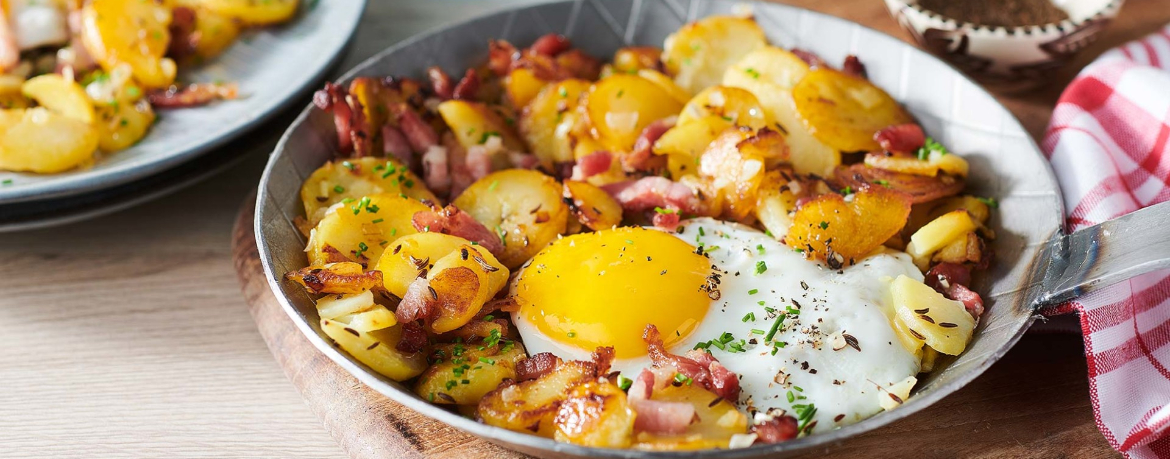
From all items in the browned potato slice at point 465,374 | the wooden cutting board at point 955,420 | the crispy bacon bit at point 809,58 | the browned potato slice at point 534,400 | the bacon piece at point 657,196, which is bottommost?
the wooden cutting board at point 955,420

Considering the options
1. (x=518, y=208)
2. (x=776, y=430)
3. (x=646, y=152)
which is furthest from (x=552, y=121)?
(x=776, y=430)

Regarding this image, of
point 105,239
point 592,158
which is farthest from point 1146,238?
point 105,239

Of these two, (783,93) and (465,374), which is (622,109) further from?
(465,374)

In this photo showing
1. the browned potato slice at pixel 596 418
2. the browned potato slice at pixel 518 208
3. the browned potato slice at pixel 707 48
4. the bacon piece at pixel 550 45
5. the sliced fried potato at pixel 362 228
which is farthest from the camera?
the bacon piece at pixel 550 45

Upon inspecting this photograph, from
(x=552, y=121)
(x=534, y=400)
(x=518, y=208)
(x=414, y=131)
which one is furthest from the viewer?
(x=552, y=121)

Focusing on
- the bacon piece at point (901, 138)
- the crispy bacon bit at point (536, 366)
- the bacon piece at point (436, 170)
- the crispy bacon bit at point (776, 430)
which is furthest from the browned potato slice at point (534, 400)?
the bacon piece at point (901, 138)

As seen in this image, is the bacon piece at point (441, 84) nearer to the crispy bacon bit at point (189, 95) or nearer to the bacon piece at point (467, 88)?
the bacon piece at point (467, 88)

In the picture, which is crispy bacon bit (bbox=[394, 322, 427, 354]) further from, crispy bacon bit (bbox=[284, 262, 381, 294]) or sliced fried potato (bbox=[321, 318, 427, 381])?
crispy bacon bit (bbox=[284, 262, 381, 294])
